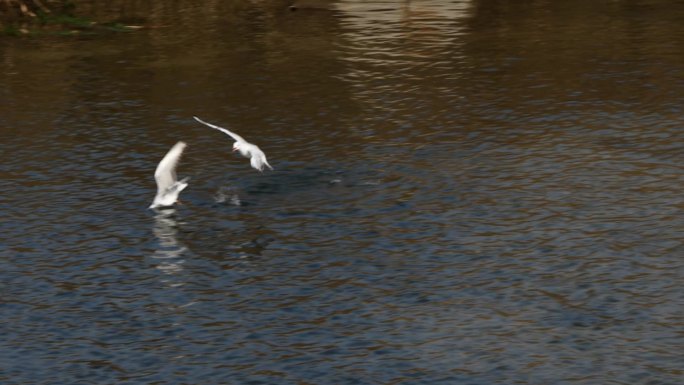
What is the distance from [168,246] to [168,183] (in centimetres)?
191

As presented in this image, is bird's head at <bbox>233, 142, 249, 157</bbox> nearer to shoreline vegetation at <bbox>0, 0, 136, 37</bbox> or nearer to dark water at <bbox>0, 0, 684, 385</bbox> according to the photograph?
dark water at <bbox>0, 0, 684, 385</bbox>

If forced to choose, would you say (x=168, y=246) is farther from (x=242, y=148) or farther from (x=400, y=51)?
(x=400, y=51)

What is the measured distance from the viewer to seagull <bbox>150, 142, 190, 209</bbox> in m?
23.9

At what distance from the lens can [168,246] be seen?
2247cm

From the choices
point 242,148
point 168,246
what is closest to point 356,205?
point 242,148

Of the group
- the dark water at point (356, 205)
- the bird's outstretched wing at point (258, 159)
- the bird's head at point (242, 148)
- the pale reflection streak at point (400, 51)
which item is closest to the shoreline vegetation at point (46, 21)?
the dark water at point (356, 205)

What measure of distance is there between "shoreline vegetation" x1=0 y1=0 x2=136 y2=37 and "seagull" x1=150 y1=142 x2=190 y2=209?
1658cm

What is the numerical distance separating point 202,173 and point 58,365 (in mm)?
9006

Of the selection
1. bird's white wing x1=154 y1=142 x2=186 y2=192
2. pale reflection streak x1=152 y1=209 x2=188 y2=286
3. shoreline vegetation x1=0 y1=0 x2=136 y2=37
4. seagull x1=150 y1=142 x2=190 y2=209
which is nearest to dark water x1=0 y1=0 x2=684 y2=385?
pale reflection streak x1=152 y1=209 x2=188 y2=286

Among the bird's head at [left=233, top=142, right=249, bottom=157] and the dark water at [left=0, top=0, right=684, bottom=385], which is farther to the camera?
the bird's head at [left=233, top=142, right=249, bottom=157]

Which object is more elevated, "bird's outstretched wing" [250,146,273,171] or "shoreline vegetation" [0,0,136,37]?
"shoreline vegetation" [0,0,136,37]

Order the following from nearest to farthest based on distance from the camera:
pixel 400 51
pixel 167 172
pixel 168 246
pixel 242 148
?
pixel 168 246 → pixel 167 172 → pixel 242 148 → pixel 400 51

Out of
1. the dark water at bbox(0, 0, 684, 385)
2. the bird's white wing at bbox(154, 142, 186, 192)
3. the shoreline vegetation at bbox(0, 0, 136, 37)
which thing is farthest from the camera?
the shoreline vegetation at bbox(0, 0, 136, 37)

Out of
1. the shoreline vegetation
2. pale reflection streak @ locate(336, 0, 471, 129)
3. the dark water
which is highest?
the shoreline vegetation
